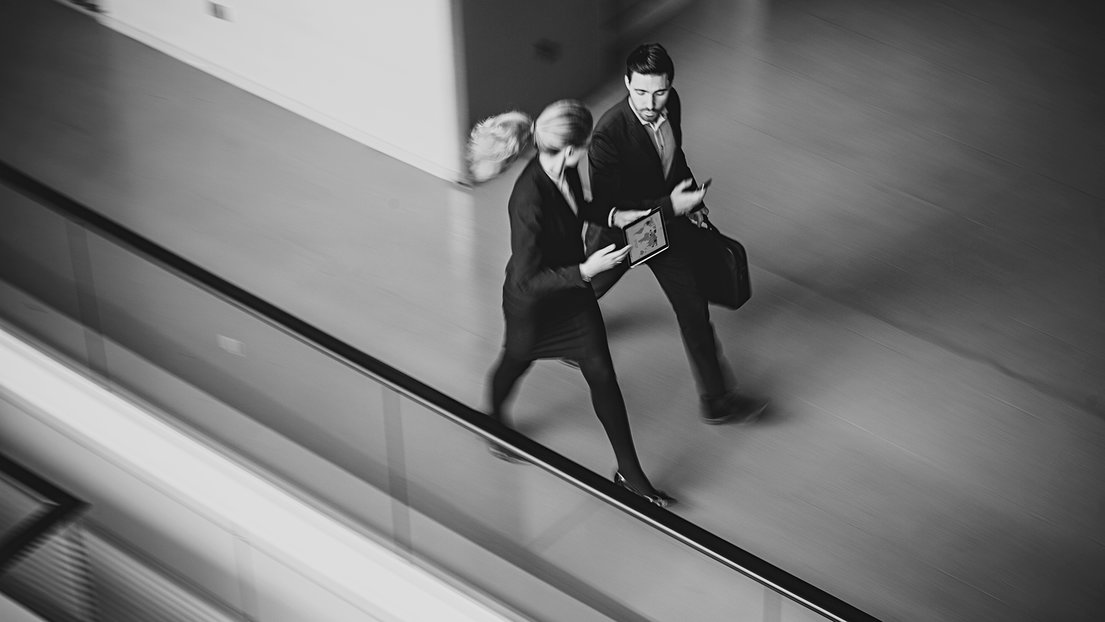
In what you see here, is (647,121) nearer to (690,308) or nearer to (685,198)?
(685,198)

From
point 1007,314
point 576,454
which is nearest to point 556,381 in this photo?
point 576,454

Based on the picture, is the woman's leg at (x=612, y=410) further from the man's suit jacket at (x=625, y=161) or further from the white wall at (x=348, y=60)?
the white wall at (x=348, y=60)

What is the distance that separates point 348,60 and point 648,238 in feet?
9.78

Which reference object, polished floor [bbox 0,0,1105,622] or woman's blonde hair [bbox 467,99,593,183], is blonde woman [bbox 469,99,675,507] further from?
polished floor [bbox 0,0,1105,622]

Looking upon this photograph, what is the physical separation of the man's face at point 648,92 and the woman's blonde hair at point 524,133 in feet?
0.89

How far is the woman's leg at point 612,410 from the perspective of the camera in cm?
628

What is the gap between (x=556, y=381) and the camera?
→ 290 inches

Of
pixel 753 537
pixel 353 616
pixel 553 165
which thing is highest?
pixel 553 165

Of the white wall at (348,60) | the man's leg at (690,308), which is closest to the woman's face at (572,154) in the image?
the man's leg at (690,308)

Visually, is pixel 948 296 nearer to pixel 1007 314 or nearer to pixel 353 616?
pixel 1007 314

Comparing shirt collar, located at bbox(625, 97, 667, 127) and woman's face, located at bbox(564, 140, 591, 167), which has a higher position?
woman's face, located at bbox(564, 140, 591, 167)

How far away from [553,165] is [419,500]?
1.44 meters

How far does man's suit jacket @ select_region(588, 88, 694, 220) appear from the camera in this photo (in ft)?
20.8

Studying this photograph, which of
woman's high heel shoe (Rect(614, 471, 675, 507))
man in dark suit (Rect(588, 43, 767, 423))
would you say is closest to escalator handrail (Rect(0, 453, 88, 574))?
woman's high heel shoe (Rect(614, 471, 675, 507))
